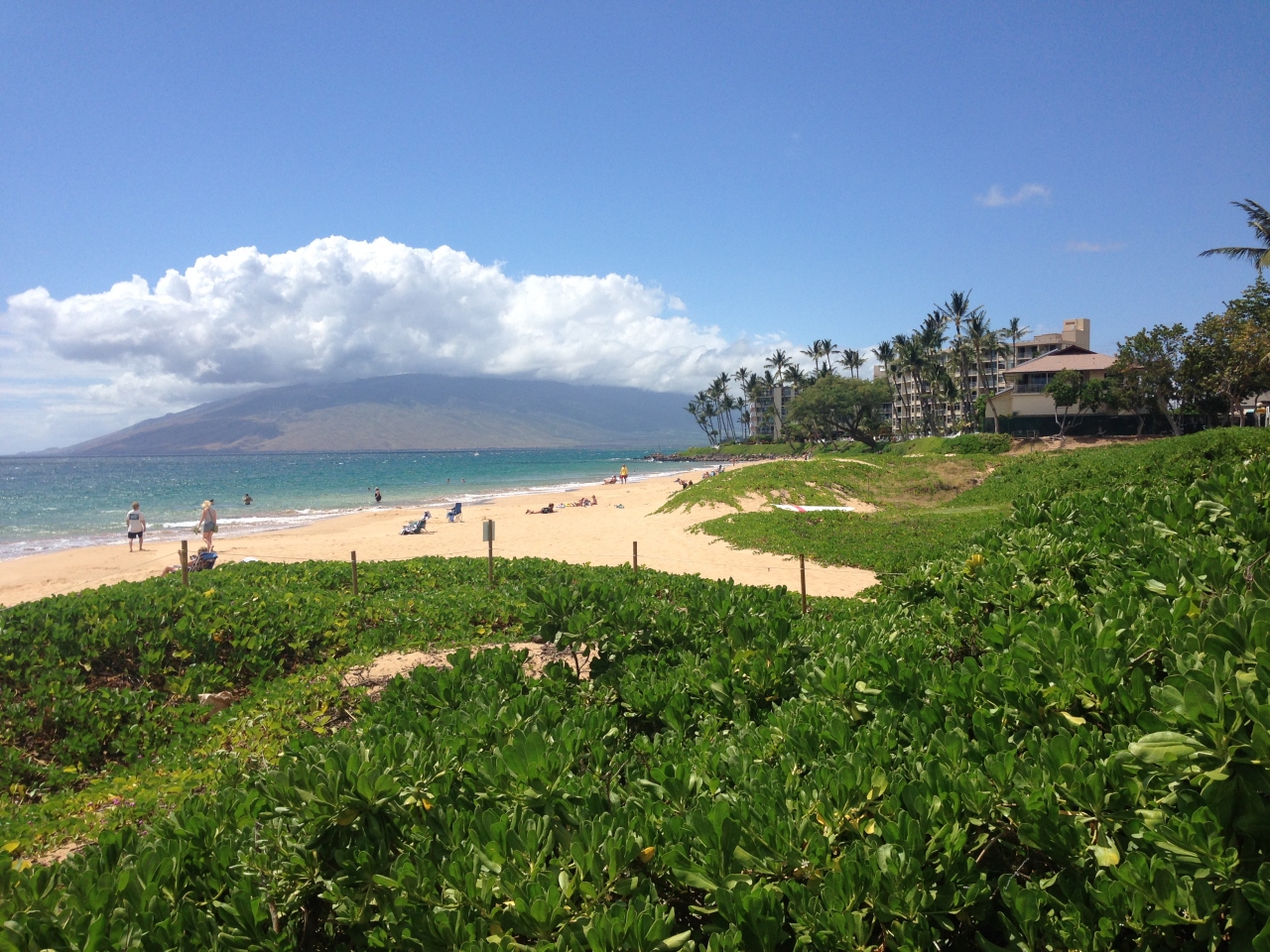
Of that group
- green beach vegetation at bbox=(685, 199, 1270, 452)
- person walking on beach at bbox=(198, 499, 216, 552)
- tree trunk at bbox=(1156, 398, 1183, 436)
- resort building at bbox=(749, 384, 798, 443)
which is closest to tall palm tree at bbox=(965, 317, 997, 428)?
green beach vegetation at bbox=(685, 199, 1270, 452)

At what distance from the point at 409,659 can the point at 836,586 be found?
8.62 meters

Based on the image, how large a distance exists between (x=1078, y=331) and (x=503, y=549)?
8932 cm

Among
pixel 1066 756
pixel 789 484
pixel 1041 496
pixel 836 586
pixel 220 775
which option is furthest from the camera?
pixel 789 484

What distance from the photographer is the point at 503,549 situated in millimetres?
21438

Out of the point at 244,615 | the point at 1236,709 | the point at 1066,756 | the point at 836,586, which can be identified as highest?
the point at 1236,709

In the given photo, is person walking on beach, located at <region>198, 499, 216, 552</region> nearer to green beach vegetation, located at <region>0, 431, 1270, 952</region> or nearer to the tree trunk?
green beach vegetation, located at <region>0, 431, 1270, 952</region>

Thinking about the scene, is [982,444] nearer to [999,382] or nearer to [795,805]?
[795,805]

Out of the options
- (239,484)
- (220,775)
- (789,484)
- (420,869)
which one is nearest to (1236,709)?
(420,869)

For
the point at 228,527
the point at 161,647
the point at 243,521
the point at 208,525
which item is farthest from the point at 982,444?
the point at 161,647

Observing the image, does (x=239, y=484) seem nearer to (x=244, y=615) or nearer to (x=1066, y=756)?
(x=244, y=615)

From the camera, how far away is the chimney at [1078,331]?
84750 mm

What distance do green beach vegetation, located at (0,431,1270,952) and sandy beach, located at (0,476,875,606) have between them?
934 cm

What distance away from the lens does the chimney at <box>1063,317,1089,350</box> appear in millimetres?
84750

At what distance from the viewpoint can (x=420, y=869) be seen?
2066 mm
